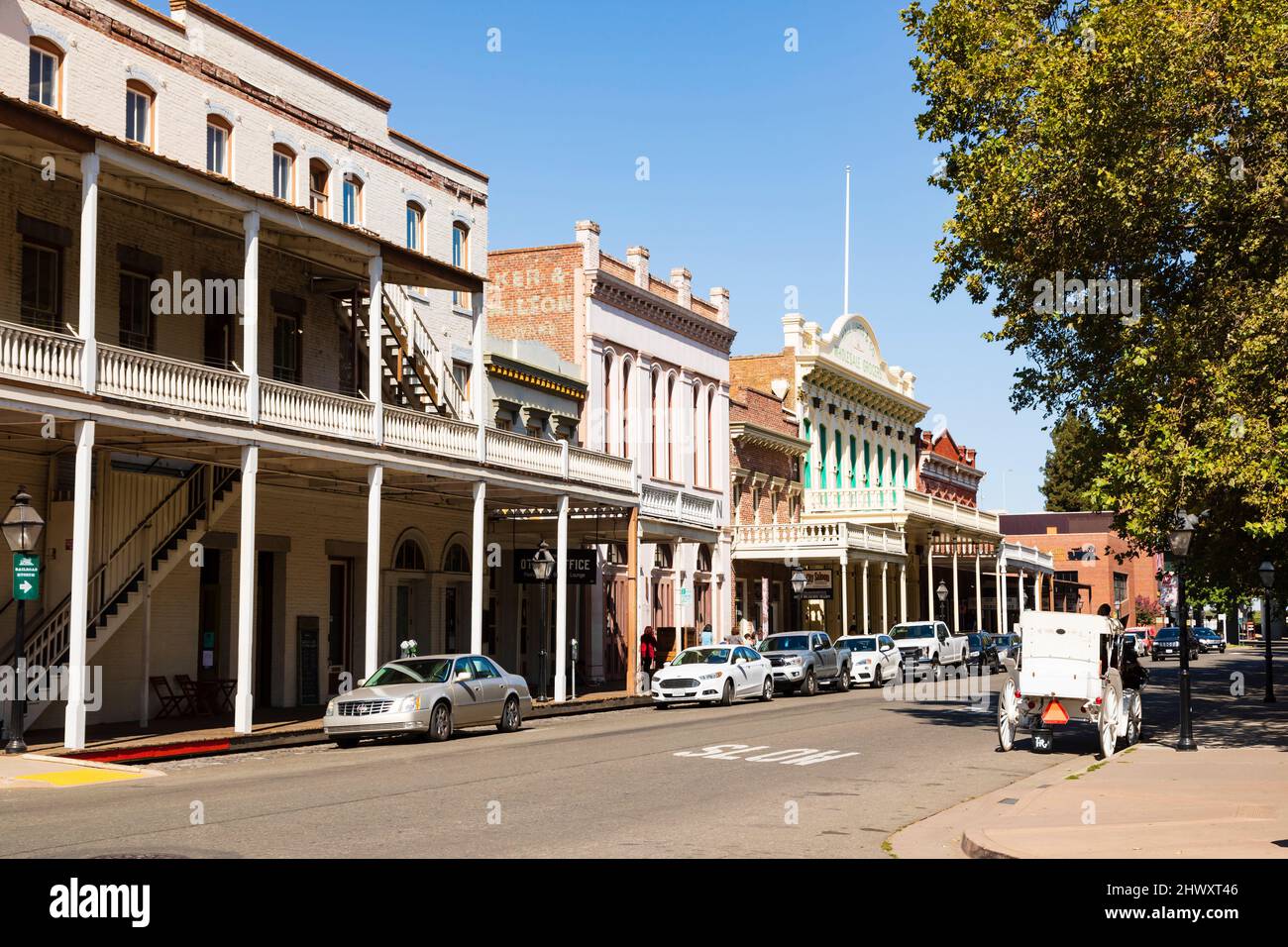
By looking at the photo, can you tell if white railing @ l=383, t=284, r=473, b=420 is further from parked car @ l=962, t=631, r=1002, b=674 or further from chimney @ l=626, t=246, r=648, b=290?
parked car @ l=962, t=631, r=1002, b=674

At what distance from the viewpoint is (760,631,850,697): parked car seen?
37219 mm

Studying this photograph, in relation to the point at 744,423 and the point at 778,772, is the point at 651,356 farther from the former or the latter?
the point at 778,772

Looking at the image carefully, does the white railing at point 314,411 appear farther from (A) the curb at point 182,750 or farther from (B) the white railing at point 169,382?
(A) the curb at point 182,750

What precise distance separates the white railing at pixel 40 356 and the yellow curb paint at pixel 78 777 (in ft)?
17.1

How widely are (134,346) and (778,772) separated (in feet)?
46.2

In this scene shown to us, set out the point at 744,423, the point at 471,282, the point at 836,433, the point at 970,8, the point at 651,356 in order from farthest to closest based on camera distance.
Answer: the point at 836,433 < the point at 744,423 < the point at 651,356 < the point at 471,282 < the point at 970,8

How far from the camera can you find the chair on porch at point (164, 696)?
25036 millimetres

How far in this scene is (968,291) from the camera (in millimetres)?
23766

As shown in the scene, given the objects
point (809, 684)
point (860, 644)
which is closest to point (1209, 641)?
point (860, 644)

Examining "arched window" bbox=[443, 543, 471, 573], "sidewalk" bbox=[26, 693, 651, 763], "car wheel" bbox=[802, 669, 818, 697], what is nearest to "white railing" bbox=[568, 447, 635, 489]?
"arched window" bbox=[443, 543, 471, 573]

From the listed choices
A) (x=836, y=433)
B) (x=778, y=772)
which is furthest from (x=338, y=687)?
(x=836, y=433)

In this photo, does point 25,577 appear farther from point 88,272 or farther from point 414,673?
point 414,673

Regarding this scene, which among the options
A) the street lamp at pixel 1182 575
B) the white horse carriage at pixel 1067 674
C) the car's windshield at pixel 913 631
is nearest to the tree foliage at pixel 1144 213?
the street lamp at pixel 1182 575

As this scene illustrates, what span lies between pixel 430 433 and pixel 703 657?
9587mm
